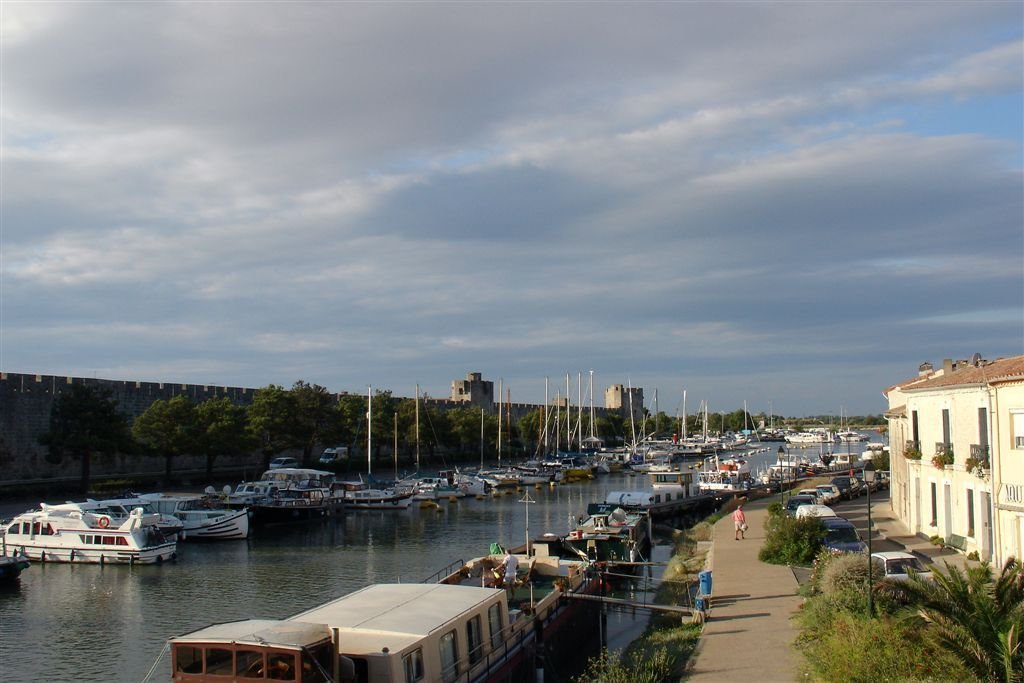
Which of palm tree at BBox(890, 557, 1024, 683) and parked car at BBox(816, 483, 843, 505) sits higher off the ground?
palm tree at BBox(890, 557, 1024, 683)

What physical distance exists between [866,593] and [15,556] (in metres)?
33.2

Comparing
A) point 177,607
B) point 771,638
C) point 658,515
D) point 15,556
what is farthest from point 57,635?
point 658,515

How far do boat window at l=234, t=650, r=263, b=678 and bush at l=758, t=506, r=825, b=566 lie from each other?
71.0 ft

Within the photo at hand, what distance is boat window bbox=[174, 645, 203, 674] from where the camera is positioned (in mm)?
13296

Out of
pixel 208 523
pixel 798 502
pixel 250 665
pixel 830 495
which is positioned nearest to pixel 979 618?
pixel 250 665

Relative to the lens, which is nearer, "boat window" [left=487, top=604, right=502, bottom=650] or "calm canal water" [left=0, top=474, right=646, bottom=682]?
"boat window" [left=487, top=604, right=502, bottom=650]

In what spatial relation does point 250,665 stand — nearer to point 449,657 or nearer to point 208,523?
point 449,657

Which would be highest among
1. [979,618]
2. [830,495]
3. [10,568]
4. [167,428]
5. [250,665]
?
[167,428]

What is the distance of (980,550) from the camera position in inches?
1115

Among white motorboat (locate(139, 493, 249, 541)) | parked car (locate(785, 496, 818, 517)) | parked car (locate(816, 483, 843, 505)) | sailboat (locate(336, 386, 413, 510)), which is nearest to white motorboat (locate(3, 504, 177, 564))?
white motorboat (locate(139, 493, 249, 541))

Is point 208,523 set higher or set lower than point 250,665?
lower

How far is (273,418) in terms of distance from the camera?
8238 centimetres

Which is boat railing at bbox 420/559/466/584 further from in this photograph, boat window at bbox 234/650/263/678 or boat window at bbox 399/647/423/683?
boat window at bbox 234/650/263/678

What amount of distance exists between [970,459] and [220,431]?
60005mm
